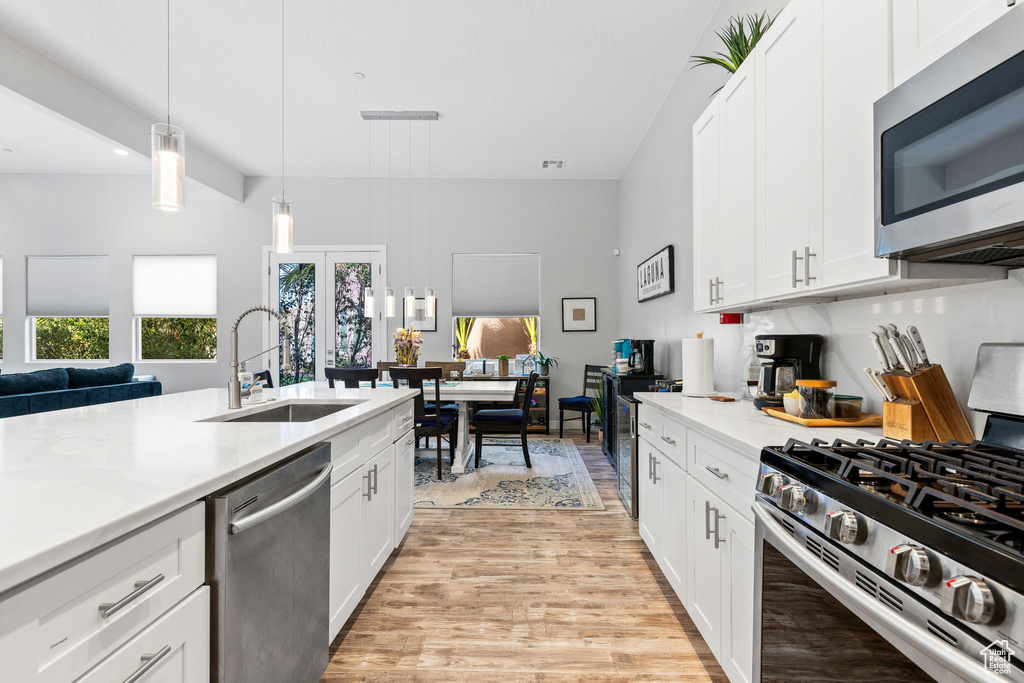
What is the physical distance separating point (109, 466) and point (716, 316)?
309 centimetres

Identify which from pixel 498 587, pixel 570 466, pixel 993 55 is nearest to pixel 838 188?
pixel 993 55

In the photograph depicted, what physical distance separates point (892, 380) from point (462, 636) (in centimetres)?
174

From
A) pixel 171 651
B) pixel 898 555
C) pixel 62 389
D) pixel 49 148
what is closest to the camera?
pixel 898 555

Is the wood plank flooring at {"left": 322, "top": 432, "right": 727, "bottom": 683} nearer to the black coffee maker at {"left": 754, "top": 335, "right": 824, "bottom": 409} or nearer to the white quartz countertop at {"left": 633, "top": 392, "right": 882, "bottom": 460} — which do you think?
the white quartz countertop at {"left": 633, "top": 392, "right": 882, "bottom": 460}

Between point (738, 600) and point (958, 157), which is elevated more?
point (958, 157)

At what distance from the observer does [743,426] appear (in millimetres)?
1639

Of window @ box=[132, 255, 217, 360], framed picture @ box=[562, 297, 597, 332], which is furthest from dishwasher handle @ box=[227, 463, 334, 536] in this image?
window @ box=[132, 255, 217, 360]

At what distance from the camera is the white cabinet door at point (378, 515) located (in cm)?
204

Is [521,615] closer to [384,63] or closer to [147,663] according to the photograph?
[147,663]

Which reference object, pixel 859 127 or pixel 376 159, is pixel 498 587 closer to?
→ pixel 859 127

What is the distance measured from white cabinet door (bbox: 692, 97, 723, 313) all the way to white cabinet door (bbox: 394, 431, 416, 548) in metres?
1.78

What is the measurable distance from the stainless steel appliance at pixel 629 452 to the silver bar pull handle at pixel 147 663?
2.45m

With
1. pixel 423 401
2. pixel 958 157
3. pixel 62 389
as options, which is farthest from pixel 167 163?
pixel 62 389

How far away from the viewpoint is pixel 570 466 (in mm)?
4512
